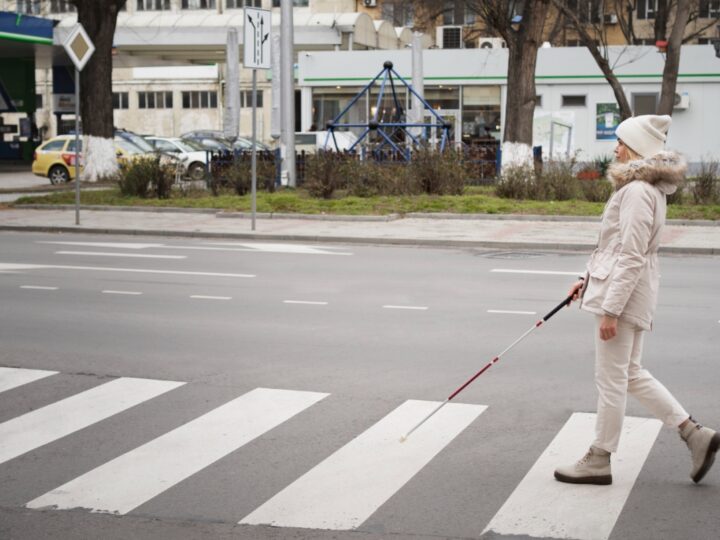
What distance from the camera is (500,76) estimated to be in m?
43.6

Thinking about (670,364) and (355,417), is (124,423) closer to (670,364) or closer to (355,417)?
(355,417)

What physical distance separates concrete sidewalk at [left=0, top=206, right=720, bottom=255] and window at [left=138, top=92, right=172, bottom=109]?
58.1 metres

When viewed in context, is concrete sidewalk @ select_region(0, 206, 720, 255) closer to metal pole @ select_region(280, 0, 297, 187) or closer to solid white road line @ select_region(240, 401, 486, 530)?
metal pole @ select_region(280, 0, 297, 187)

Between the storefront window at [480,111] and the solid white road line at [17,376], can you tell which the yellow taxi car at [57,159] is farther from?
the solid white road line at [17,376]

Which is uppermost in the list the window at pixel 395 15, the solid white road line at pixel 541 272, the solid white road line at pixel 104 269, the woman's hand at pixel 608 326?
the window at pixel 395 15

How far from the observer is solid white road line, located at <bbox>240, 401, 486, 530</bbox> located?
5.71 m

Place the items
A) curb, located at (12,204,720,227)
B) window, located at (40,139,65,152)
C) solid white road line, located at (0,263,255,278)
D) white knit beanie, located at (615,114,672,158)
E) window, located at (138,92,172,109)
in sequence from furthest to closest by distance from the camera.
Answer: window, located at (138,92,172,109)
window, located at (40,139,65,152)
curb, located at (12,204,720,227)
solid white road line, located at (0,263,255,278)
white knit beanie, located at (615,114,672,158)

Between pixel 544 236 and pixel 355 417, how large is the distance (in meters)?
12.4

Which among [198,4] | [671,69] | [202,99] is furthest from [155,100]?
[671,69]

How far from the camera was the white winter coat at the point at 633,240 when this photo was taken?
19.5ft

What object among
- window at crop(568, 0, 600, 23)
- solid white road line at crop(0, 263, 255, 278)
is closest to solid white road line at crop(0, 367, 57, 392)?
solid white road line at crop(0, 263, 255, 278)

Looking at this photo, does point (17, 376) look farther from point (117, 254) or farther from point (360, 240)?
point (360, 240)

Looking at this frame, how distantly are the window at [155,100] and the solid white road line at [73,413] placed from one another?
246 ft

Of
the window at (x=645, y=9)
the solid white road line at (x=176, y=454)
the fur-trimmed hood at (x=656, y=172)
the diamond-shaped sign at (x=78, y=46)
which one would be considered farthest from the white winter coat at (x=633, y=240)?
the window at (x=645, y=9)
